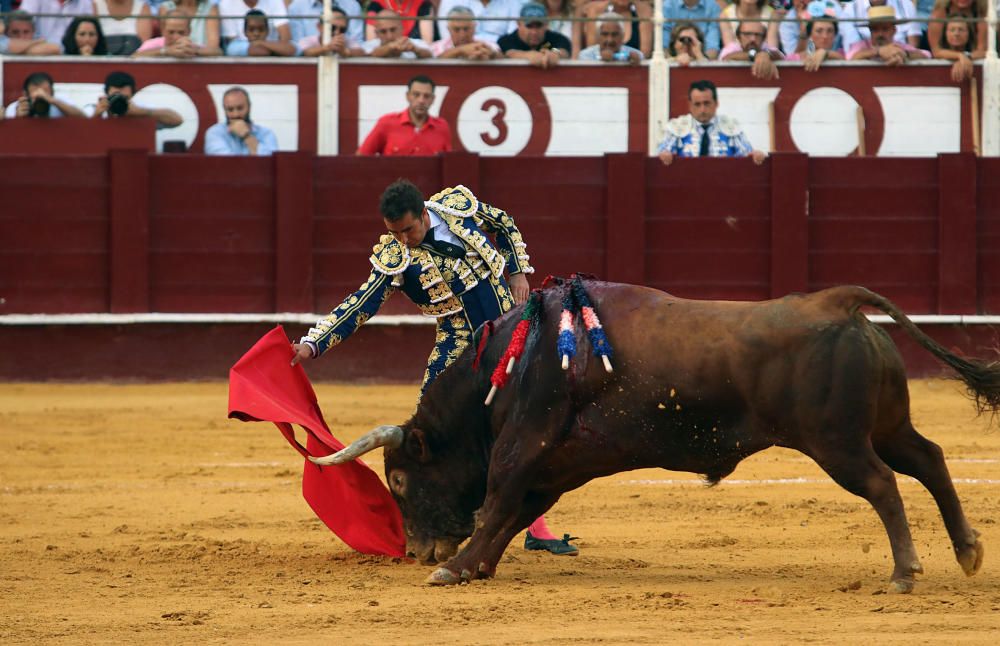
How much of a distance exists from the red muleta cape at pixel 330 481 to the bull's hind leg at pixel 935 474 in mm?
1479

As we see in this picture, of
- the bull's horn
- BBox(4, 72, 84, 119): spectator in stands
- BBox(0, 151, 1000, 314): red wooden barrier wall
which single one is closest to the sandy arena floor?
the bull's horn

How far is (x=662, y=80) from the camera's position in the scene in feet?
32.1

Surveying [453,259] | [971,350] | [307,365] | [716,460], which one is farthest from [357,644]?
[971,350]

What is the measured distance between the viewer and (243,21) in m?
9.86

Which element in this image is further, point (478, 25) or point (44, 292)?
point (478, 25)

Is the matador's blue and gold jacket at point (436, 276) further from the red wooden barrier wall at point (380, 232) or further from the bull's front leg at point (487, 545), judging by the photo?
the red wooden barrier wall at point (380, 232)

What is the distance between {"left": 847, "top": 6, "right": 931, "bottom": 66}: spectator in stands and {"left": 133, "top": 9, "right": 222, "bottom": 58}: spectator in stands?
3.91m

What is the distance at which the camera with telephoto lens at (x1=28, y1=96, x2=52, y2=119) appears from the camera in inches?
372

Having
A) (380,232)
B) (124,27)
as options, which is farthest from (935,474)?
(124,27)

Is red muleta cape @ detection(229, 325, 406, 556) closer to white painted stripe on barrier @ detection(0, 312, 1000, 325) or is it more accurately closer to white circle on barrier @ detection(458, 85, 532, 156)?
white painted stripe on barrier @ detection(0, 312, 1000, 325)

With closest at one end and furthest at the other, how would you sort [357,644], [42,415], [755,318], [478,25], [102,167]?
[357,644]
[755,318]
[42,415]
[102,167]
[478,25]

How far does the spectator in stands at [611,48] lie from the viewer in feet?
31.8

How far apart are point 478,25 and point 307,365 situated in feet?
7.86

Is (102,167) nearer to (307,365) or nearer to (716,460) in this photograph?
(307,365)
